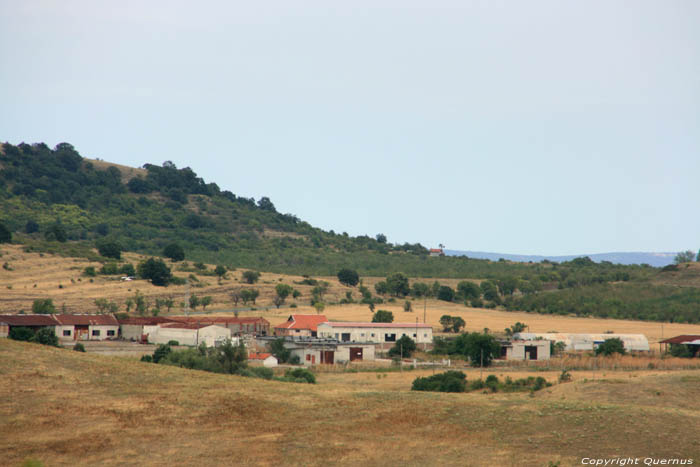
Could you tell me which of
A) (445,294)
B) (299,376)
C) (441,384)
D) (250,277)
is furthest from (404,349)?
(445,294)

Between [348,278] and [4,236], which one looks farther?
[348,278]

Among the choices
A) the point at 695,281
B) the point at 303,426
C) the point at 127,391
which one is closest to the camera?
the point at 303,426

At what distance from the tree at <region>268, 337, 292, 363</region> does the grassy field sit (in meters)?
22.3

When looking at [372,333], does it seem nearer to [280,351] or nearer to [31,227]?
[280,351]

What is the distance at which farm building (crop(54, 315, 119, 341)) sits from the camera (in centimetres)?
8094

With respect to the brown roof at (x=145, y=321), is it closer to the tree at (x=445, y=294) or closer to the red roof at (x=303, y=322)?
the red roof at (x=303, y=322)

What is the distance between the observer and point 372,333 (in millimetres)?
89188

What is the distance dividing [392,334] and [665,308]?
A: 54.6 meters

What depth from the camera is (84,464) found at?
3322 centimetres

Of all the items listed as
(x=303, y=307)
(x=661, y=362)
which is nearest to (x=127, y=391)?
(x=661, y=362)

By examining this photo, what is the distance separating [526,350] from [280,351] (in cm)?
2538

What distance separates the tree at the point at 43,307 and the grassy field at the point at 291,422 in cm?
4435

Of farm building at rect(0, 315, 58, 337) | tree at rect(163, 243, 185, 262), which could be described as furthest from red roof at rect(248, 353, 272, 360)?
tree at rect(163, 243, 185, 262)

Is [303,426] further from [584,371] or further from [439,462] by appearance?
[584,371]
